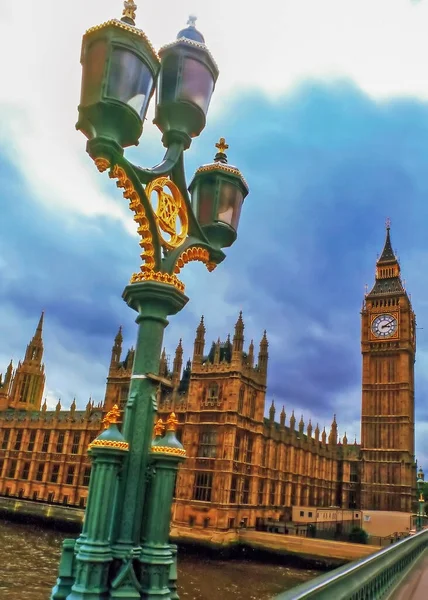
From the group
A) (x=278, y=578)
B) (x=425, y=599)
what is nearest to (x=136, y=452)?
(x=425, y=599)

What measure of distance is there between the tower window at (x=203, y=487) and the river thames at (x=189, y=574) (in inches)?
183

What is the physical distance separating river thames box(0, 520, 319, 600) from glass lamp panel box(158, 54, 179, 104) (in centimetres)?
2392

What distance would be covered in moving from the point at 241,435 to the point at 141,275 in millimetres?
42743

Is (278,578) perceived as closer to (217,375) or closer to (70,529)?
(217,375)

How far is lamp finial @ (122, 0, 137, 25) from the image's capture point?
190 inches

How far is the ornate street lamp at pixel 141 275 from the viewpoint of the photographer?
4.03 m

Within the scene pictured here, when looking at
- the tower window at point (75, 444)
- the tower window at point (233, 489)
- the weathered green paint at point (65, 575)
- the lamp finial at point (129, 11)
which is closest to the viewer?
the weathered green paint at point (65, 575)

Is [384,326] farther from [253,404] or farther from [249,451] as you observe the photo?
[249,451]

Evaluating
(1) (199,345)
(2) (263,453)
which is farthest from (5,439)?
(2) (263,453)

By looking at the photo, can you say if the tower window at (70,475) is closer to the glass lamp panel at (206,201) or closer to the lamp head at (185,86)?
the glass lamp panel at (206,201)

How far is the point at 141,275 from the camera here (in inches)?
196

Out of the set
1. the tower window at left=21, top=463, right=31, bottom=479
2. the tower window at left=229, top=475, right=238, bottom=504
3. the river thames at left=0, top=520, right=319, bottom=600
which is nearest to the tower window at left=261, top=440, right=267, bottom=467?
the tower window at left=229, top=475, right=238, bottom=504

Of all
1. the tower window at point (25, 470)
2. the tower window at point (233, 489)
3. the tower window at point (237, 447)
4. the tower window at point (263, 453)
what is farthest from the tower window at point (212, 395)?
the tower window at point (25, 470)

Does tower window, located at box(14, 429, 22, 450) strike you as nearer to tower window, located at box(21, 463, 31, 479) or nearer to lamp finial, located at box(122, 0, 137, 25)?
tower window, located at box(21, 463, 31, 479)
